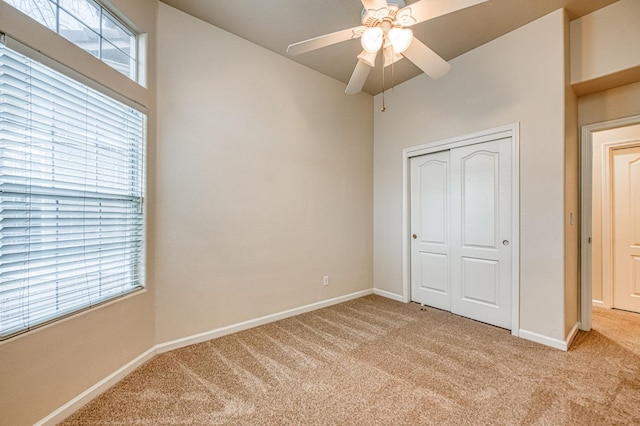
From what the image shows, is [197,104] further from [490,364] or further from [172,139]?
[490,364]

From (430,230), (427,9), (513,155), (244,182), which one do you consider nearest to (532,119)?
(513,155)

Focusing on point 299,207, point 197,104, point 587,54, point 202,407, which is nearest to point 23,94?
point 197,104

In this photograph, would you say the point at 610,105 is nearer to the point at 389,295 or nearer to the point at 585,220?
the point at 585,220

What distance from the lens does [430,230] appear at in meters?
3.62

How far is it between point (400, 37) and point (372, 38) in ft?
0.58

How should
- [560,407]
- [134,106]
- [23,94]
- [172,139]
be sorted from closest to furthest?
[23,94]
[560,407]
[134,106]
[172,139]

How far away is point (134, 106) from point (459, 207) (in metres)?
3.40

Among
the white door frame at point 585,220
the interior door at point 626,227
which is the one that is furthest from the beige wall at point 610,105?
the interior door at point 626,227

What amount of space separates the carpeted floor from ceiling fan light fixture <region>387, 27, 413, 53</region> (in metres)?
2.29

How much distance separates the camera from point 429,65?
2010 millimetres

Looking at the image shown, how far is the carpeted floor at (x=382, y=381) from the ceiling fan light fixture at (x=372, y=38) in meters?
2.32

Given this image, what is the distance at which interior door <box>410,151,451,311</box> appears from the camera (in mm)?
3465

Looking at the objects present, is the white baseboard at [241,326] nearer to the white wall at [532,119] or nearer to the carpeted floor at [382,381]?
the carpeted floor at [382,381]

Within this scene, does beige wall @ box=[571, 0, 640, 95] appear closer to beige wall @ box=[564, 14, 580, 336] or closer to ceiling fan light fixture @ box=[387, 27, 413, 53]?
beige wall @ box=[564, 14, 580, 336]
